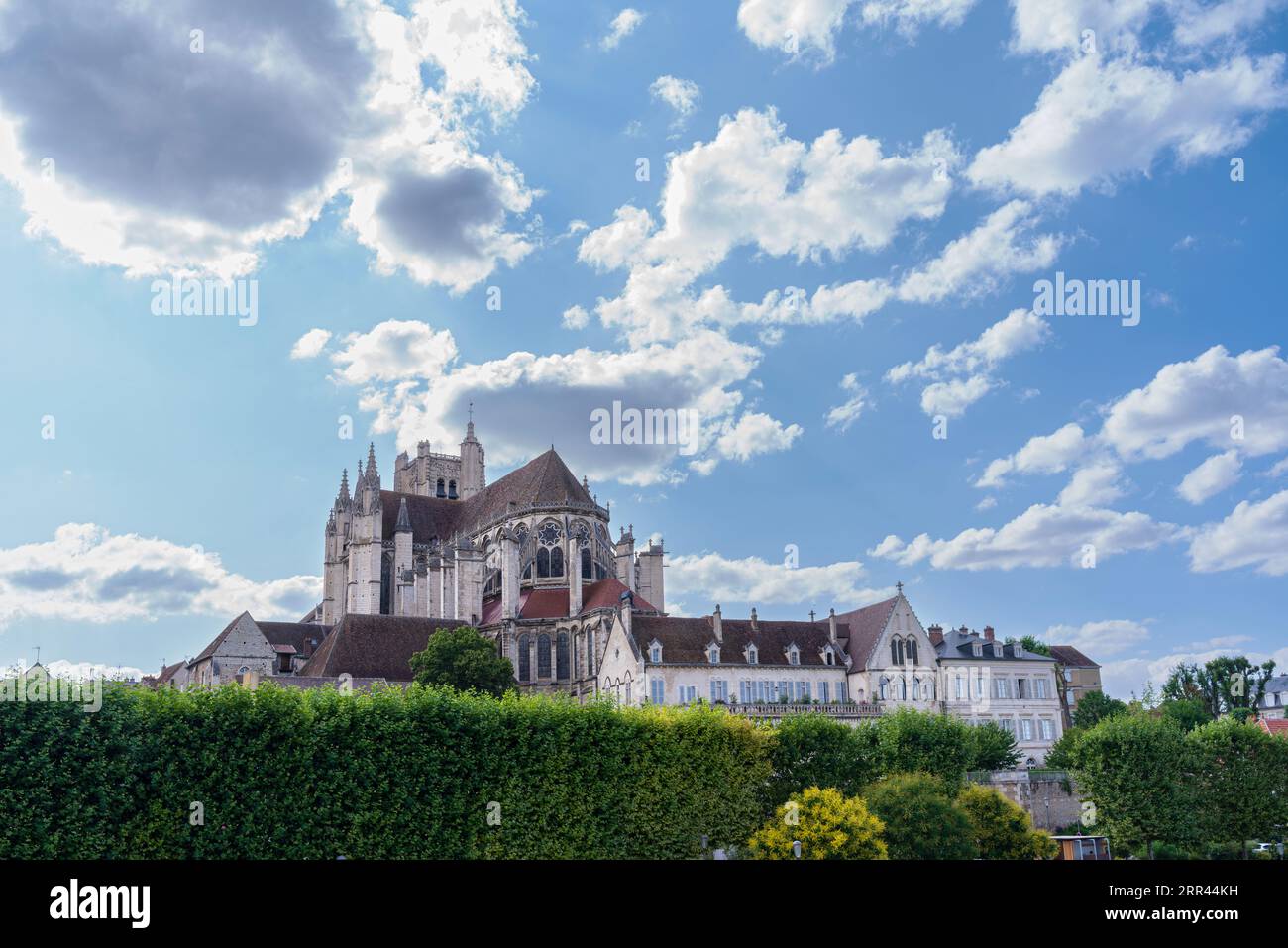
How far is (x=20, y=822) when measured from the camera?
25.7 meters

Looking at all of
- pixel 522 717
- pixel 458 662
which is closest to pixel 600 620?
pixel 458 662

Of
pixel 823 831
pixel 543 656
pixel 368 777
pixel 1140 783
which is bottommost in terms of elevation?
pixel 1140 783

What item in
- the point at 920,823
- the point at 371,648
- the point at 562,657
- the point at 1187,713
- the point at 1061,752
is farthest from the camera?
the point at 1187,713

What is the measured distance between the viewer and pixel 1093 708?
90.4 meters

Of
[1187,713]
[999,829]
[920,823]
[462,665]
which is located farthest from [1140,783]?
[1187,713]

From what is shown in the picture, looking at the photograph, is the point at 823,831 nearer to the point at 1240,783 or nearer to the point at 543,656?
the point at 1240,783

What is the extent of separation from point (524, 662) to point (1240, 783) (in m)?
49.2

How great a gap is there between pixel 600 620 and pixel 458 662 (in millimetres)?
11273

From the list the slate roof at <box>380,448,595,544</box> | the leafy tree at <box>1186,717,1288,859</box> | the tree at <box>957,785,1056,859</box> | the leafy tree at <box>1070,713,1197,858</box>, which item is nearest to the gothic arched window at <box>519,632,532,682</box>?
the slate roof at <box>380,448,595,544</box>

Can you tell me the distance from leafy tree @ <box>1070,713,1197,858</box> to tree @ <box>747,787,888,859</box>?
53.4 feet

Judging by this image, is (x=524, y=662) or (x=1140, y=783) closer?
(x=1140, y=783)

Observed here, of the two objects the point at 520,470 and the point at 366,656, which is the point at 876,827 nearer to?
the point at 366,656

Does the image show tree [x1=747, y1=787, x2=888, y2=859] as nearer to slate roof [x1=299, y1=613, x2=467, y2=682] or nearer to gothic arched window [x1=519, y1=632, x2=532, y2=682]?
slate roof [x1=299, y1=613, x2=467, y2=682]

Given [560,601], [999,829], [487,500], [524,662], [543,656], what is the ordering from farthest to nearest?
1. [487,500]
2. [560,601]
3. [524,662]
4. [543,656]
5. [999,829]
